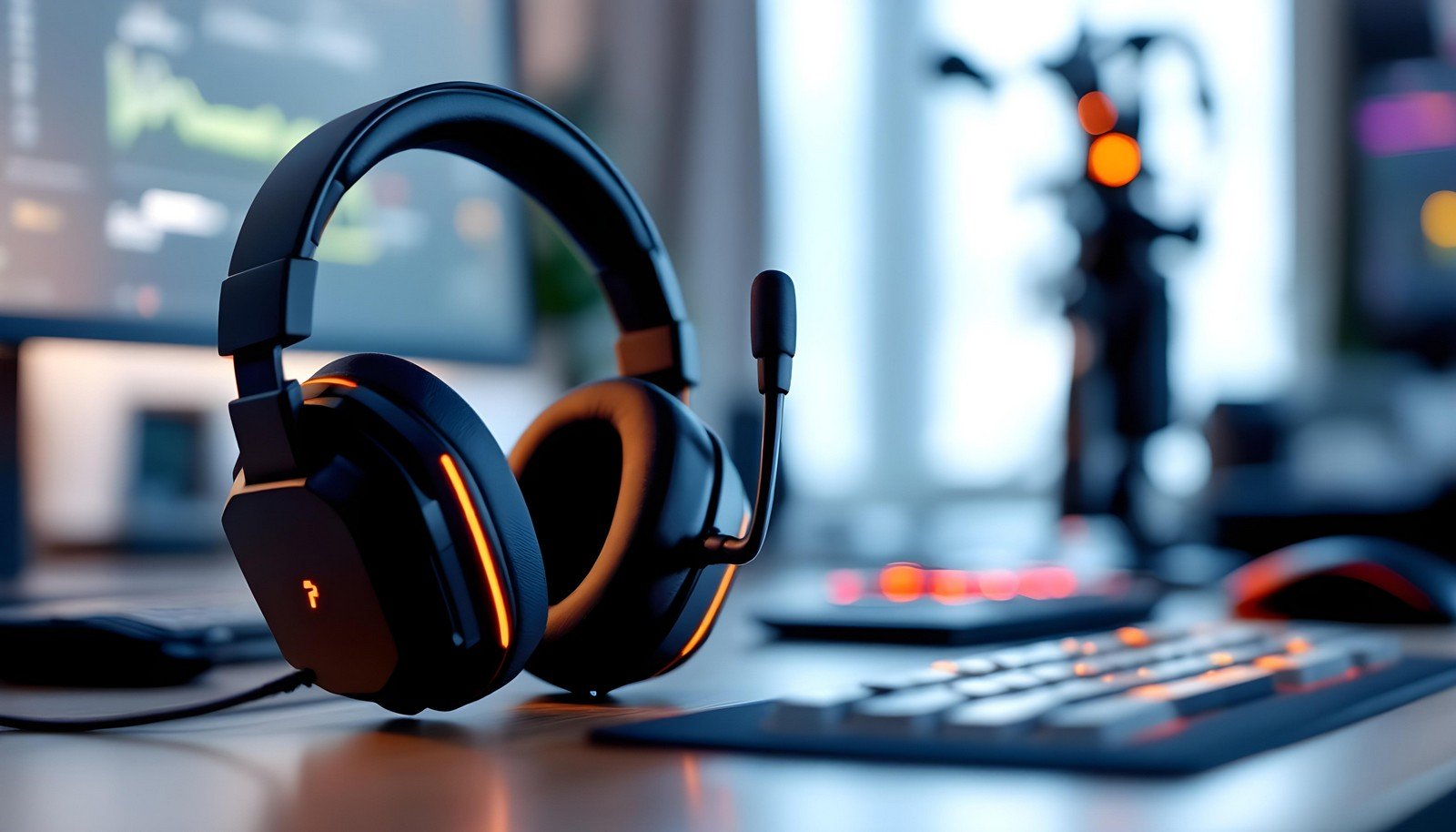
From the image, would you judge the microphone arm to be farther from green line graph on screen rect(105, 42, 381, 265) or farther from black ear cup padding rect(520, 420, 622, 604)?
green line graph on screen rect(105, 42, 381, 265)

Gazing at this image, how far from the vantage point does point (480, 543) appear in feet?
1.51

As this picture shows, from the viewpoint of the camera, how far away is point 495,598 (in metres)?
0.46

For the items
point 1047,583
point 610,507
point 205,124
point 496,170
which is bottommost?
point 1047,583

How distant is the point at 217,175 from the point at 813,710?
758 mm

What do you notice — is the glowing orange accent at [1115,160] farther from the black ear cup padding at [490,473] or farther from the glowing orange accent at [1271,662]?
the black ear cup padding at [490,473]

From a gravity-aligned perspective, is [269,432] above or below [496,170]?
below

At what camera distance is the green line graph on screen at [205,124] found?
0.93 metres

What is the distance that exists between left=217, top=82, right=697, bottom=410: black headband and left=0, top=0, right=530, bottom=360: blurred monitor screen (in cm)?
44

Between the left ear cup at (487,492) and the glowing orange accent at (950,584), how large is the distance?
53 cm

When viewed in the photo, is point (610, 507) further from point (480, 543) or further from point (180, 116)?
point (180, 116)

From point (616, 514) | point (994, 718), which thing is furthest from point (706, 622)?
point (994, 718)

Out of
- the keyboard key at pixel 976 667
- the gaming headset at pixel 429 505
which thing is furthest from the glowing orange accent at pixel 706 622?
the keyboard key at pixel 976 667

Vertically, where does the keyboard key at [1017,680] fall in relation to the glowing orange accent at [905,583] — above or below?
above

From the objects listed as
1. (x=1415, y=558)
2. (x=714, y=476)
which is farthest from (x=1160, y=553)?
(x=714, y=476)
